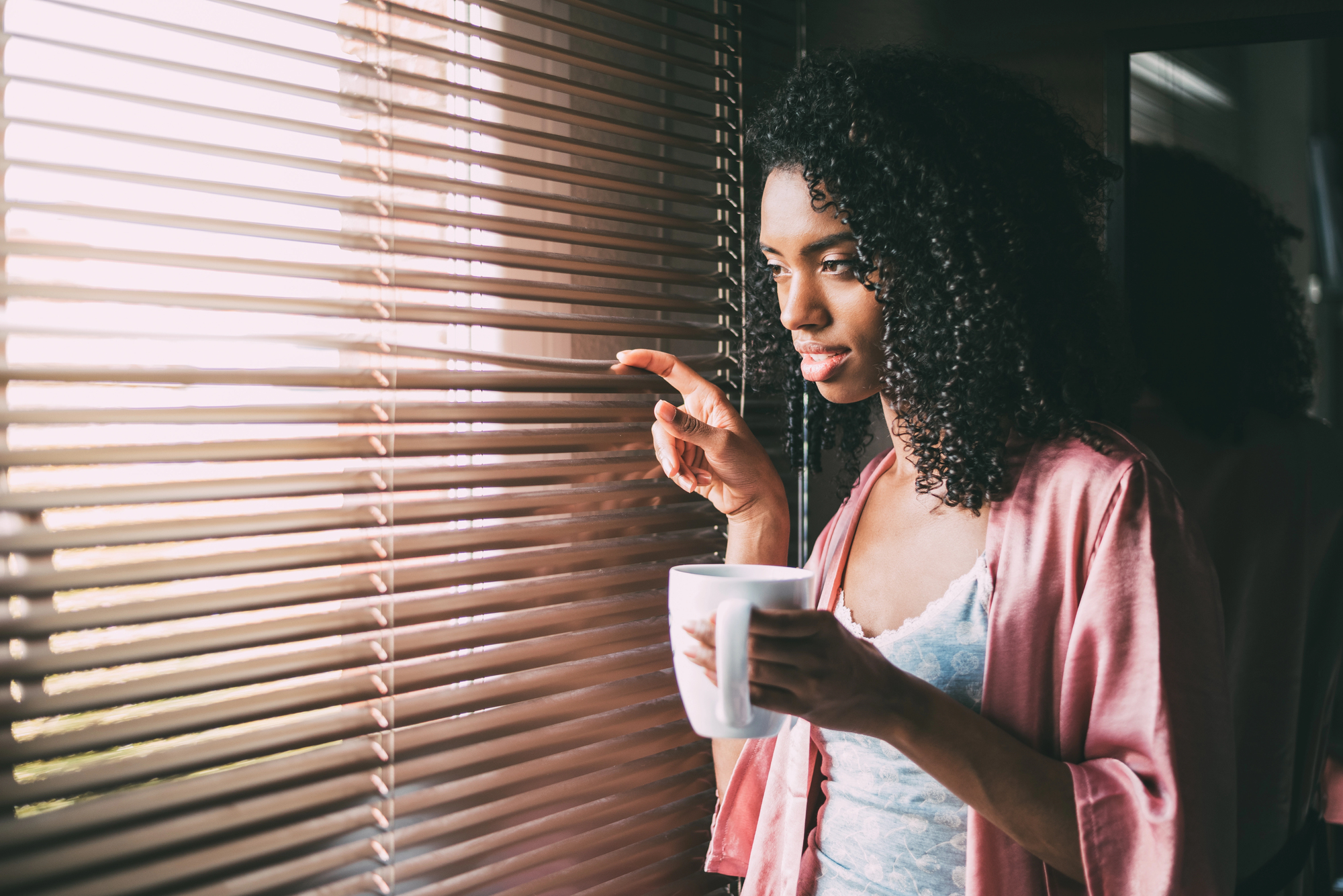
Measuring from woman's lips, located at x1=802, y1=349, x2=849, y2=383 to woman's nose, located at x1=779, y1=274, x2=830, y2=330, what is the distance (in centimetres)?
3

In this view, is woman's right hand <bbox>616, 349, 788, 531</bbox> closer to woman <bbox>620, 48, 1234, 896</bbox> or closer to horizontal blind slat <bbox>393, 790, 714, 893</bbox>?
woman <bbox>620, 48, 1234, 896</bbox>

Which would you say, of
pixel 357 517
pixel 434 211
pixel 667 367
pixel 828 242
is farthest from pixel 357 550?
pixel 828 242

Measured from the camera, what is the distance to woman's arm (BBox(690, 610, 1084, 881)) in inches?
27.6

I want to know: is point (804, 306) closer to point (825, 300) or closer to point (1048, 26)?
point (825, 300)

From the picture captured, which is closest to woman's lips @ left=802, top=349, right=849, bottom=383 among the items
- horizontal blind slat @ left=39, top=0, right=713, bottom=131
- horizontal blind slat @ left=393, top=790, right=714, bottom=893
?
horizontal blind slat @ left=39, top=0, right=713, bottom=131

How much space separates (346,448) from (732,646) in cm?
48

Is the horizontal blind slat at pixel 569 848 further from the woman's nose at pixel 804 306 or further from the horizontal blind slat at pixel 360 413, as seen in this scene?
the woman's nose at pixel 804 306

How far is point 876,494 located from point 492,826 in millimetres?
641

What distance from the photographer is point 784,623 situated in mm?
693

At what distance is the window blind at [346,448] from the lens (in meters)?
0.75

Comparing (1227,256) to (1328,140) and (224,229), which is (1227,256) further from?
(224,229)

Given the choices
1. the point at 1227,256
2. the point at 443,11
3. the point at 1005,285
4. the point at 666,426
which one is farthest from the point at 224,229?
the point at 1227,256

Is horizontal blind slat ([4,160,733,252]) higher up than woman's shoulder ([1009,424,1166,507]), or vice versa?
horizontal blind slat ([4,160,733,252])

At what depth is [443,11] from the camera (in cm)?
106
